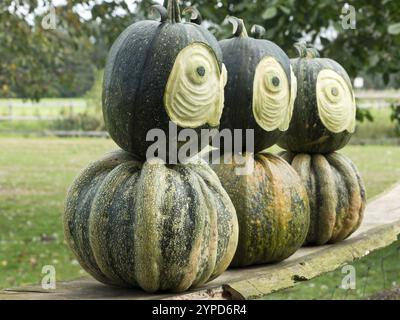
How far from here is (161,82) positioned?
2.05 meters

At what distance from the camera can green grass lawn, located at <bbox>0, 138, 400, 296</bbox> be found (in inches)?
245

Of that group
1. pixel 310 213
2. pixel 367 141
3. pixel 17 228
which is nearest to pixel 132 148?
pixel 310 213

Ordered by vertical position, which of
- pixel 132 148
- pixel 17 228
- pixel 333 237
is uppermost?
pixel 132 148

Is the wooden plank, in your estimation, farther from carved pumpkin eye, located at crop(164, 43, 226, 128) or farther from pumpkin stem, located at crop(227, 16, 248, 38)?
pumpkin stem, located at crop(227, 16, 248, 38)

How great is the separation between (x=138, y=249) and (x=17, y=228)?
6081mm

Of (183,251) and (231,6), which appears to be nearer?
(183,251)

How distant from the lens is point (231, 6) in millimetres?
5547

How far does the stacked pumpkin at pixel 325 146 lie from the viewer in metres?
Answer: 2.84

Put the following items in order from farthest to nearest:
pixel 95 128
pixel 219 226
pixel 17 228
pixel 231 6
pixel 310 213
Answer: pixel 95 128 < pixel 17 228 < pixel 231 6 < pixel 310 213 < pixel 219 226

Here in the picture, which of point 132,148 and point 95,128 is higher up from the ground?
point 132,148

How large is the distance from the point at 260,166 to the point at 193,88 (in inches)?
21.7

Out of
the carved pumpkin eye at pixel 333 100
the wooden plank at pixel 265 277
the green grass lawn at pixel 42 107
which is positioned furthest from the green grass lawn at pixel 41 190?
the green grass lawn at pixel 42 107

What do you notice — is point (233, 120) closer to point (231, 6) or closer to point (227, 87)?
point (227, 87)

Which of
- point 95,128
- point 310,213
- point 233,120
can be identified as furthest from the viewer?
point 95,128
